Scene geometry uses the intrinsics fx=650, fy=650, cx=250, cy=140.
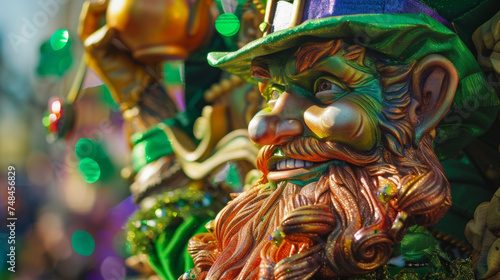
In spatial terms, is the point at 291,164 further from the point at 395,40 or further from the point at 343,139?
the point at 395,40

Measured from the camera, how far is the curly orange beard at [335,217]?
29.6 inches

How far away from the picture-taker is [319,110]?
2.70 ft

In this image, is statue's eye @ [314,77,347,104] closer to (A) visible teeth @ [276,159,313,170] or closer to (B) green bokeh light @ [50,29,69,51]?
(A) visible teeth @ [276,159,313,170]

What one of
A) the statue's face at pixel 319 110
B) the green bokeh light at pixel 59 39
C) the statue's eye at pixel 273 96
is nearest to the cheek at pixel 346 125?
the statue's face at pixel 319 110

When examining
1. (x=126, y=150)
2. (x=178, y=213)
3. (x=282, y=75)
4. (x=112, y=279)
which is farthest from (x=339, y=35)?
(x=112, y=279)

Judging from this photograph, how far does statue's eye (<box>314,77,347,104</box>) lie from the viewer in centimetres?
84

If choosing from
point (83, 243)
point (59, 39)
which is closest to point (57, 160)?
point (83, 243)

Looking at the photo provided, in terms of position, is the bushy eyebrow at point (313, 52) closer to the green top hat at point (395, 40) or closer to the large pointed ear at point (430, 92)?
the green top hat at point (395, 40)

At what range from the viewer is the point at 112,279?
1736 mm

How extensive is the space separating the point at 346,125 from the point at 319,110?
5cm

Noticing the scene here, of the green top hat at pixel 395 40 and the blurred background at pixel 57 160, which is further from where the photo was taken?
the blurred background at pixel 57 160

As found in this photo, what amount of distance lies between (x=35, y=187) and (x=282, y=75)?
1.69m

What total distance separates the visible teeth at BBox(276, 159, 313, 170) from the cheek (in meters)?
0.05

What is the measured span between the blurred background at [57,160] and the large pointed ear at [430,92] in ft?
2.89
